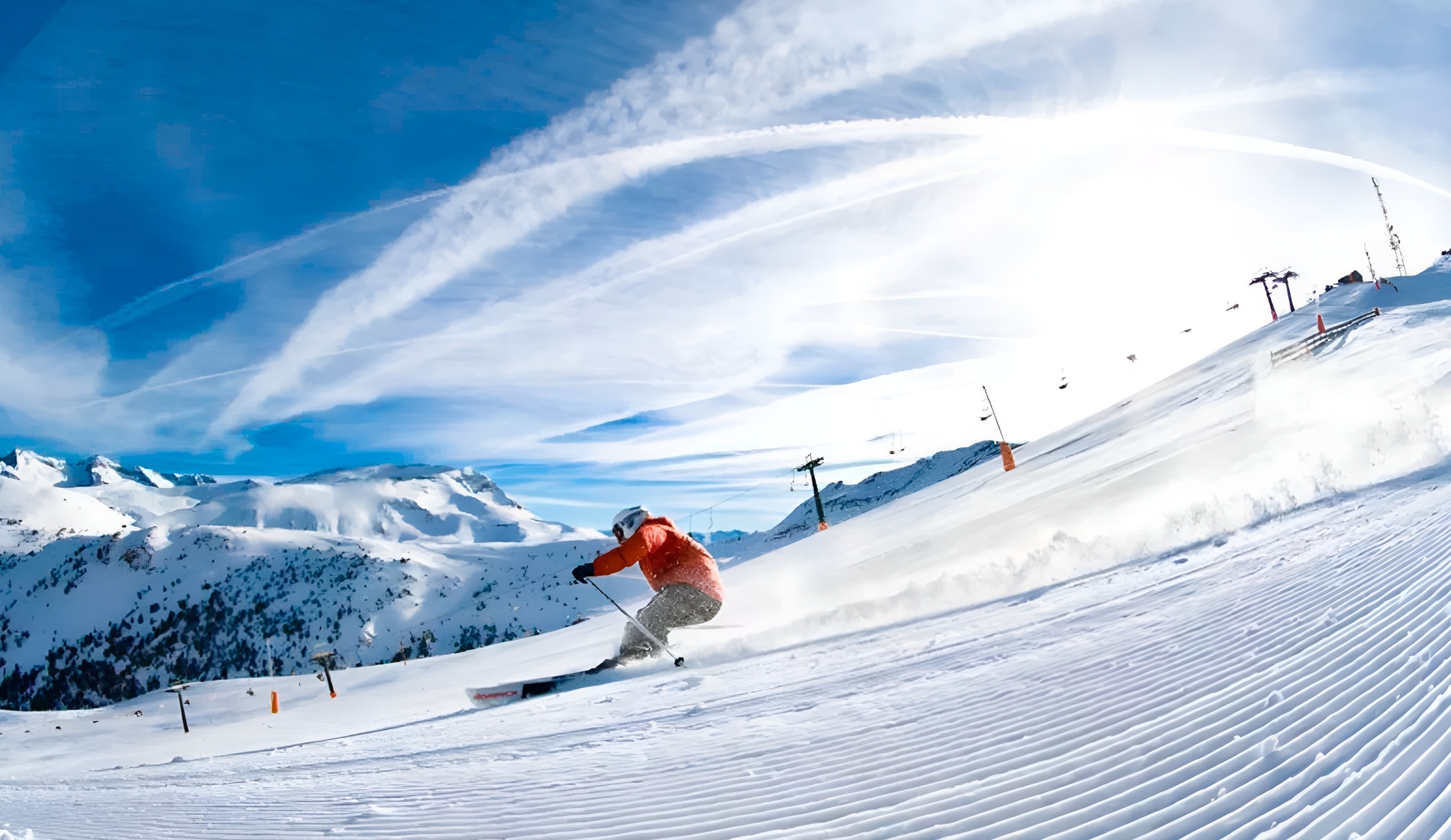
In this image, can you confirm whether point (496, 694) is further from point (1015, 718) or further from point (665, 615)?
point (1015, 718)

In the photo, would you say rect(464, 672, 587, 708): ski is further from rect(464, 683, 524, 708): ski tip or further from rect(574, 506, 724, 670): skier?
rect(574, 506, 724, 670): skier

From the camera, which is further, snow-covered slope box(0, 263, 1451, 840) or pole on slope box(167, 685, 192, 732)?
pole on slope box(167, 685, 192, 732)

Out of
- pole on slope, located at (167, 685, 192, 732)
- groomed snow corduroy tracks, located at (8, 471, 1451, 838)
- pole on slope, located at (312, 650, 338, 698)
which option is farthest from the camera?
pole on slope, located at (312, 650, 338, 698)

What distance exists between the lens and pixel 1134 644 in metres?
5.26

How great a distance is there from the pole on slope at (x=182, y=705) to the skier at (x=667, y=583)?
20274 millimetres

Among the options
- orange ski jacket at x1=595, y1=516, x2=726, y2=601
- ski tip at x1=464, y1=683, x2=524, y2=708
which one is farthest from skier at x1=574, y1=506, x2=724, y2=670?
ski tip at x1=464, y1=683, x2=524, y2=708

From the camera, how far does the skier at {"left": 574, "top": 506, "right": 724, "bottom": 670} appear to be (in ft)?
31.8

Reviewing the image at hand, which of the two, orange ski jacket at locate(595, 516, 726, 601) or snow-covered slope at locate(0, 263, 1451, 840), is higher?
orange ski jacket at locate(595, 516, 726, 601)

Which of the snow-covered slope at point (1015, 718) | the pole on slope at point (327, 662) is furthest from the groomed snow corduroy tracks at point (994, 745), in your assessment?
the pole on slope at point (327, 662)

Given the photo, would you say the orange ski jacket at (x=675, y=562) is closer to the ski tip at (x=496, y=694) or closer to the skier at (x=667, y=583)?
the skier at (x=667, y=583)

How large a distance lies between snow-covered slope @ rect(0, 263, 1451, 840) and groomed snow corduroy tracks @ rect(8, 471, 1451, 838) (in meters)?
0.02

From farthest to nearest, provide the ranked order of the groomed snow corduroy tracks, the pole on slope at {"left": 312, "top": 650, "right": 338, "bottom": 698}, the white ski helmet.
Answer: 1. the pole on slope at {"left": 312, "top": 650, "right": 338, "bottom": 698}
2. the white ski helmet
3. the groomed snow corduroy tracks

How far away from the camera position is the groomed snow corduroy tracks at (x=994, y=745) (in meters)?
2.84

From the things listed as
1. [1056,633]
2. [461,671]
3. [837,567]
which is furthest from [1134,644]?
[461,671]
